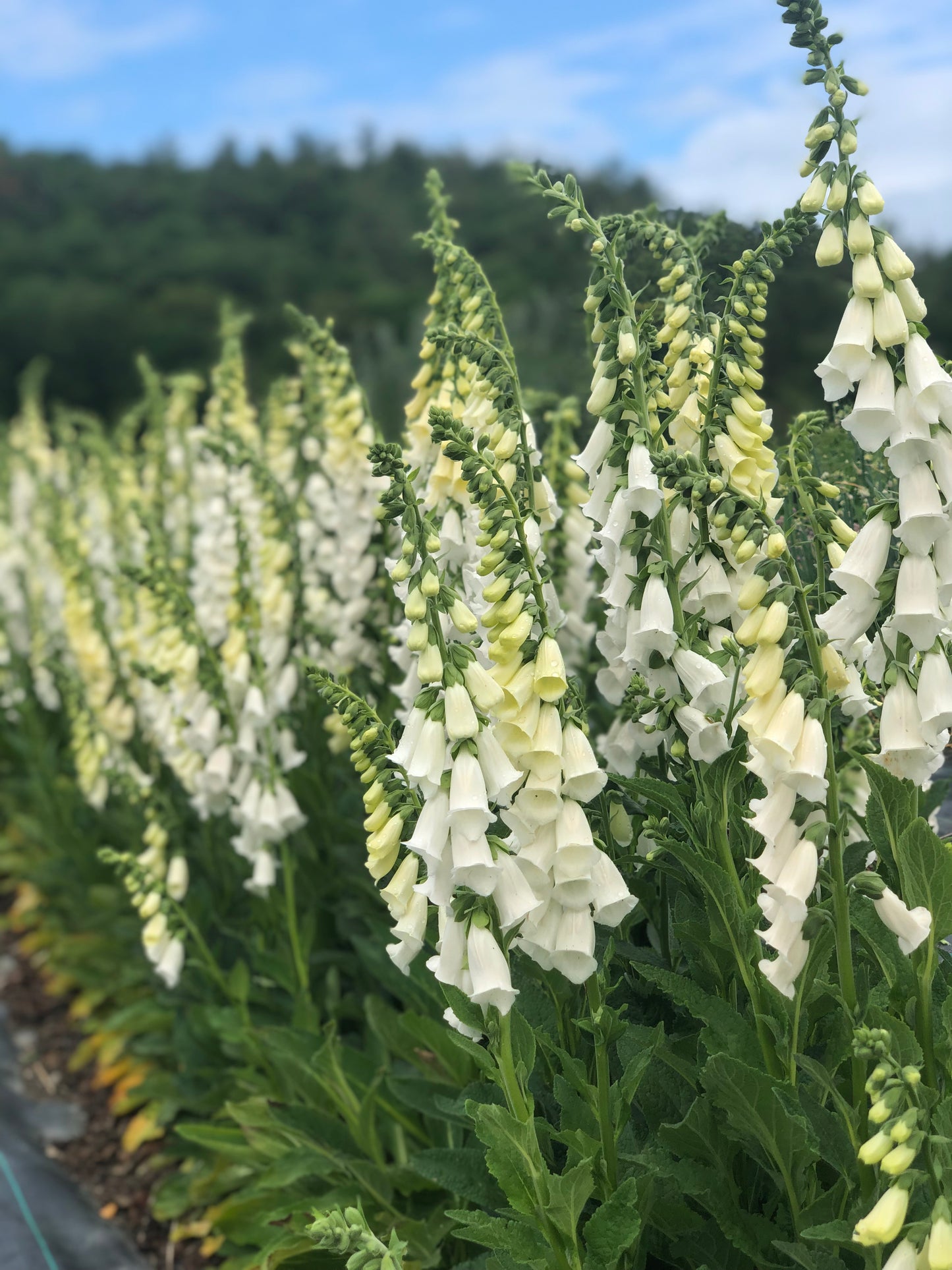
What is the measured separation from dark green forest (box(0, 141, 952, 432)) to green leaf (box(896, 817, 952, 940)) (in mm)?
16477

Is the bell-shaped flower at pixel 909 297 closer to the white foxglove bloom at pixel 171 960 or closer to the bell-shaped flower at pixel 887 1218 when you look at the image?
the bell-shaped flower at pixel 887 1218

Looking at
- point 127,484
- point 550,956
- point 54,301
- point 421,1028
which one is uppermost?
point 54,301

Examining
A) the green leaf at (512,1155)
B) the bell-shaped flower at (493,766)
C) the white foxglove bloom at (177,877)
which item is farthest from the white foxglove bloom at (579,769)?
the white foxglove bloom at (177,877)

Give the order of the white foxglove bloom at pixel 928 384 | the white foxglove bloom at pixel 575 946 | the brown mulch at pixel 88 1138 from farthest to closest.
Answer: the brown mulch at pixel 88 1138, the white foxglove bloom at pixel 575 946, the white foxglove bloom at pixel 928 384

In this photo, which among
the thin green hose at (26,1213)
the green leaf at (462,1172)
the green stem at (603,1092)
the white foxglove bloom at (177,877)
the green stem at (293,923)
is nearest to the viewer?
the green stem at (603,1092)

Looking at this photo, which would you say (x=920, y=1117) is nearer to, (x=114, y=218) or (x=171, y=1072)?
(x=171, y=1072)

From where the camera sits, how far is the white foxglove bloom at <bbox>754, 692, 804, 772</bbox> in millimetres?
1698

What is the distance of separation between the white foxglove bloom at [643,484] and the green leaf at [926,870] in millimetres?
659

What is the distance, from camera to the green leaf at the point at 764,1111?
69.8 inches

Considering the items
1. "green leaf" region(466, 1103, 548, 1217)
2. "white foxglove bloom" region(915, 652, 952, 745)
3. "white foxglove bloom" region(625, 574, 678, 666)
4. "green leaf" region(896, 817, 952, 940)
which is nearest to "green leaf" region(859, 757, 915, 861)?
"green leaf" region(896, 817, 952, 940)

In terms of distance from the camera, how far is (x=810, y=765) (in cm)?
168

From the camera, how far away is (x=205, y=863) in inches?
172

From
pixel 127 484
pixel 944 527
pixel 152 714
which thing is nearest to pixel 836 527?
pixel 944 527

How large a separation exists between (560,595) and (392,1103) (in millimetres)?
1575
